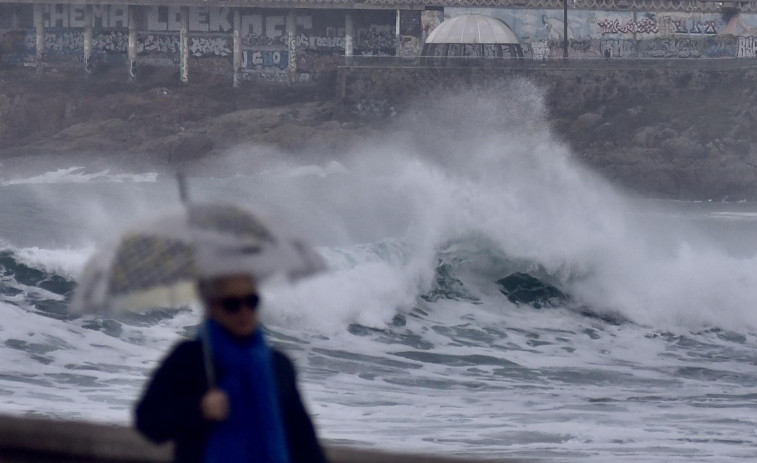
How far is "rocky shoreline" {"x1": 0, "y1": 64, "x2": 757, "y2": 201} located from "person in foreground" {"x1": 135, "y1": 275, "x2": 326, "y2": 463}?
38.3 metres

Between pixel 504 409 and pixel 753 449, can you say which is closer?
pixel 753 449

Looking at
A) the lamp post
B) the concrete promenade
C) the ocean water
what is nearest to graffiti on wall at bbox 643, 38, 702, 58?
the lamp post

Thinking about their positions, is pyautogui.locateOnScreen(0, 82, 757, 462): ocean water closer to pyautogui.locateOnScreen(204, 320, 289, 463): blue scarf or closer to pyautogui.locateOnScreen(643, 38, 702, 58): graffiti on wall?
pyautogui.locateOnScreen(204, 320, 289, 463): blue scarf

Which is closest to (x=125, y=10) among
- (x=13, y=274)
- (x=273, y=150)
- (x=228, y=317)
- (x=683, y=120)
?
(x=273, y=150)

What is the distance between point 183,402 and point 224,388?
0.08 metres

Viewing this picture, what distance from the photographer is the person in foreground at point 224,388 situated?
2234mm

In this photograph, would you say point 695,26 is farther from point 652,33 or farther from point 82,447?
point 82,447

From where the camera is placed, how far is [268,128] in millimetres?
43469

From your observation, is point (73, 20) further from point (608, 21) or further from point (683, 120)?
point (683, 120)

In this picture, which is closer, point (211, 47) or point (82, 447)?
point (82, 447)

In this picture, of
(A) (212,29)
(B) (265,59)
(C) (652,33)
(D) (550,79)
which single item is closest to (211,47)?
(A) (212,29)

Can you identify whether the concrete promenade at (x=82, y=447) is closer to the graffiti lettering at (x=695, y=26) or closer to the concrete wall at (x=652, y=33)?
the concrete wall at (x=652, y=33)

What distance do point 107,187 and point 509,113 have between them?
15.2 meters

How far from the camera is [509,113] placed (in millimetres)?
43688
